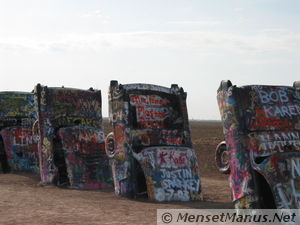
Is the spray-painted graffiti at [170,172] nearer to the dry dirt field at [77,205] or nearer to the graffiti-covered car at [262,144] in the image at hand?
the dry dirt field at [77,205]

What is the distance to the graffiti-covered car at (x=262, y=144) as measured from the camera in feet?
30.8

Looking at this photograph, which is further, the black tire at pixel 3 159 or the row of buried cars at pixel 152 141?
the black tire at pixel 3 159

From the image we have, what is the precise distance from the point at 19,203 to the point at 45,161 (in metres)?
3.87

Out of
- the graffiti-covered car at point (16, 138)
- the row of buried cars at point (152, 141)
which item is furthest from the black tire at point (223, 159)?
the graffiti-covered car at point (16, 138)

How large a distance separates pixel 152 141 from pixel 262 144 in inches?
139

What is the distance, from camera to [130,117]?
1284cm

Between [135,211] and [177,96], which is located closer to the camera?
[135,211]

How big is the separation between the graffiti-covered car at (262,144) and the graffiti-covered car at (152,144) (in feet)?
6.44

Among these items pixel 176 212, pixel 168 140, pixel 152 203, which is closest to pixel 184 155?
pixel 168 140

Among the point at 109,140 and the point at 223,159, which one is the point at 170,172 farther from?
the point at 109,140

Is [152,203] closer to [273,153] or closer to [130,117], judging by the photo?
[130,117]

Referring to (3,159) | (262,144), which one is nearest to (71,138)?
(3,159)
